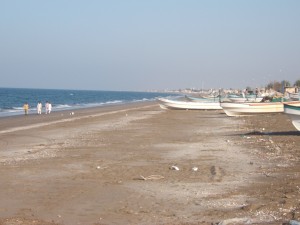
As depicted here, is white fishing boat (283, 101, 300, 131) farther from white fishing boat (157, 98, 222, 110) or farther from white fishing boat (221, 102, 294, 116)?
white fishing boat (157, 98, 222, 110)

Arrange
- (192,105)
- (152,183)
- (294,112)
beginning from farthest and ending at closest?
1. (192,105)
2. (294,112)
3. (152,183)

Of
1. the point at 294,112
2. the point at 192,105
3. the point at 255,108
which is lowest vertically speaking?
the point at 192,105

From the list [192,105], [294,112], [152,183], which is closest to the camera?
[152,183]

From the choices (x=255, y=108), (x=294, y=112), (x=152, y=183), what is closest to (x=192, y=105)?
(x=255, y=108)

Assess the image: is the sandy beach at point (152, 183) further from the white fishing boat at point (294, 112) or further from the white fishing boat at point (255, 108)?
the white fishing boat at point (255, 108)

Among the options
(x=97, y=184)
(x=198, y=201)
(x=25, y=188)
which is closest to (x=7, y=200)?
(x=25, y=188)

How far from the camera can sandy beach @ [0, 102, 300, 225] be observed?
746 centimetres

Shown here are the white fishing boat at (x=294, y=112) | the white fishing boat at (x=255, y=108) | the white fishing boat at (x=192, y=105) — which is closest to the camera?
the white fishing boat at (x=294, y=112)

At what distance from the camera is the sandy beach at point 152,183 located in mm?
7465

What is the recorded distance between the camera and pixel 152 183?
10195 millimetres

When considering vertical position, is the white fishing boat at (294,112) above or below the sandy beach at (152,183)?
above

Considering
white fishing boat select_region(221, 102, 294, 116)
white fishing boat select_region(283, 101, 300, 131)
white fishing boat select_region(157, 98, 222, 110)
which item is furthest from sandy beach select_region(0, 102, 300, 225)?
white fishing boat select_region(157, 98, 222, 110)

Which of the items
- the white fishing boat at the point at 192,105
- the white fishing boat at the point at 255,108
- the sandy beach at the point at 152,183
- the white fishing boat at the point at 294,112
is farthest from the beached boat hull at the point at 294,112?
the white fishing boat at the point at 192,105

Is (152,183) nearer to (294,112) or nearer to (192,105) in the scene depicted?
(294,112)
